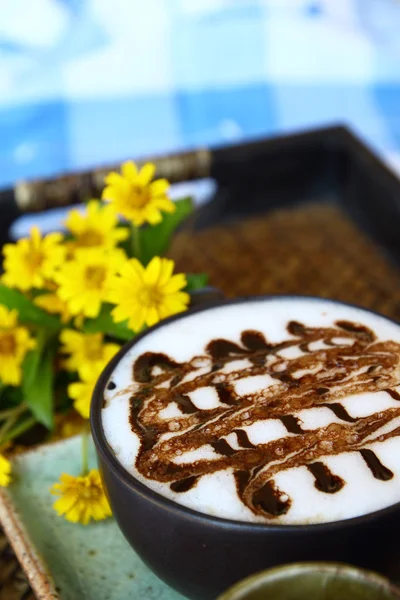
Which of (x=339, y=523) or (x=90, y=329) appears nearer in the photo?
(x=339, y=523)

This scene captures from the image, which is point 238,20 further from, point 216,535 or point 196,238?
point 216,535

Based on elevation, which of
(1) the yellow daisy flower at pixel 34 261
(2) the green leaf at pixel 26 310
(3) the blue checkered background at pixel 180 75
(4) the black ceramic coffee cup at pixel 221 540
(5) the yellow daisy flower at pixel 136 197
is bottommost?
(4) the black ceramic coffee cup at pixel 221 540

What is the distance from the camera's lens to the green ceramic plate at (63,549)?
26.2 inches

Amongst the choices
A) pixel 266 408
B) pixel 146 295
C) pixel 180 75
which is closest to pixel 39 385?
pixel 146 295

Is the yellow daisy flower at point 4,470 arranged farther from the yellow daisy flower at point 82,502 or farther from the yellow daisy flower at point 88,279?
the yellow daisy flower at point 88,279

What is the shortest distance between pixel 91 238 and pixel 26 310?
4.7 inches

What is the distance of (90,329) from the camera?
89 centimetres

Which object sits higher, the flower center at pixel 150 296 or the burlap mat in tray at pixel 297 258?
the flower center at pixel 150 296

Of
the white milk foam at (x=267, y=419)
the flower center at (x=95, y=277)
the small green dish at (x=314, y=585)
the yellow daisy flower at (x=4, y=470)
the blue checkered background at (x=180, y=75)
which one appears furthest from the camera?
the blue checkered background at (x=180, y=75)

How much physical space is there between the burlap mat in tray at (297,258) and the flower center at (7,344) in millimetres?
352

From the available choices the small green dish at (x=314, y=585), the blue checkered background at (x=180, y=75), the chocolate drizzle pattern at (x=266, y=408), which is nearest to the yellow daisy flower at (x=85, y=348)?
the chocolate drizzle pattern at (x=266, y=408)

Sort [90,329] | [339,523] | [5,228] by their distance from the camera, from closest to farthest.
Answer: [339,523], [90,329], [5,228]

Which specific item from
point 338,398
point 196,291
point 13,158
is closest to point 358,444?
point 338,398

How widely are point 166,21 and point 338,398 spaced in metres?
1.66
